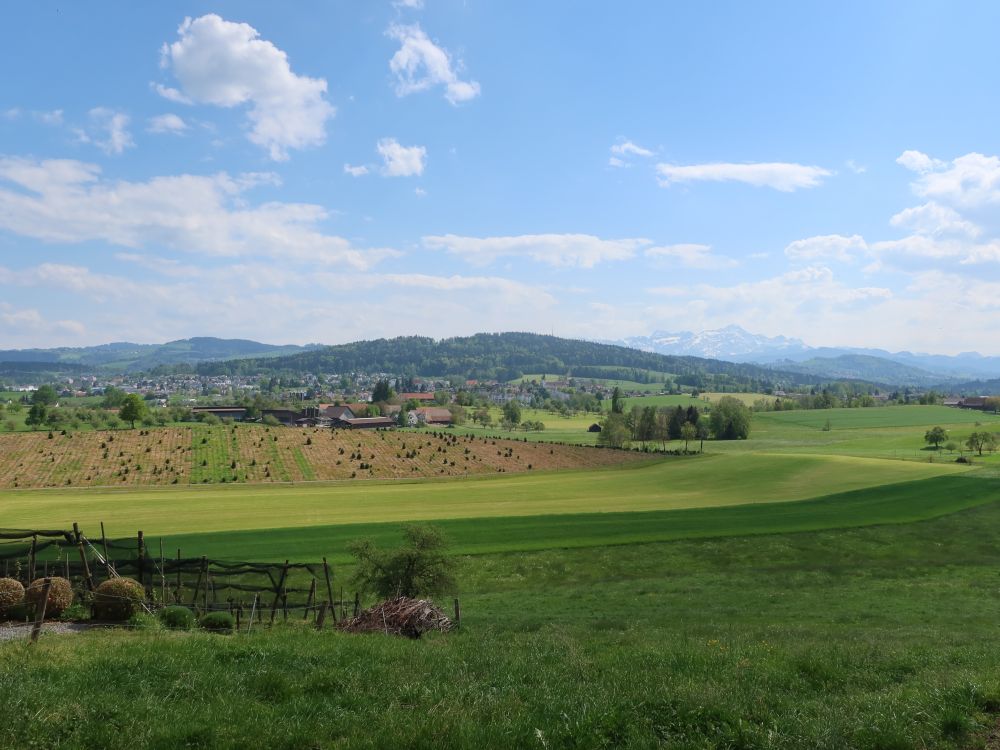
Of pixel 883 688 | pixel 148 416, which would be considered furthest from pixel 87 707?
pixel 148 416

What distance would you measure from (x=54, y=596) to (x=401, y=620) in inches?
447

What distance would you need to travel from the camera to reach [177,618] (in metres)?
19.9

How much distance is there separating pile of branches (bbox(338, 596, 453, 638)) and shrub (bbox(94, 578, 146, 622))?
22.5 feet

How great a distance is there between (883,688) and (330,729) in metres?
9.97

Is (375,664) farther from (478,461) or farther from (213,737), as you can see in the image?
(478,461)

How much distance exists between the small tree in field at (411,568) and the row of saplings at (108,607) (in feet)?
30.0

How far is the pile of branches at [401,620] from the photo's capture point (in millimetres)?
19938

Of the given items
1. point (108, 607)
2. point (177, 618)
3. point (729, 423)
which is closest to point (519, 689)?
point (177, 618)

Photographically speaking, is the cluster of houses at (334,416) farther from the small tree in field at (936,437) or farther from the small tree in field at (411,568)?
the small tree in field at (411,568)

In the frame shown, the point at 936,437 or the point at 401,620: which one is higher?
the point at 401,620

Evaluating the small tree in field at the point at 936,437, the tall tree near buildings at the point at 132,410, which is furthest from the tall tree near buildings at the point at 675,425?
the tall tree near buildings at the point at 132,410

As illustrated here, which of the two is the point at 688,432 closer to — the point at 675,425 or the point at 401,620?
the point at 675,425

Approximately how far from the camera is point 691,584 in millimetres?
34969

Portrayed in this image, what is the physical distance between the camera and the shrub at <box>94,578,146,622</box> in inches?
795
